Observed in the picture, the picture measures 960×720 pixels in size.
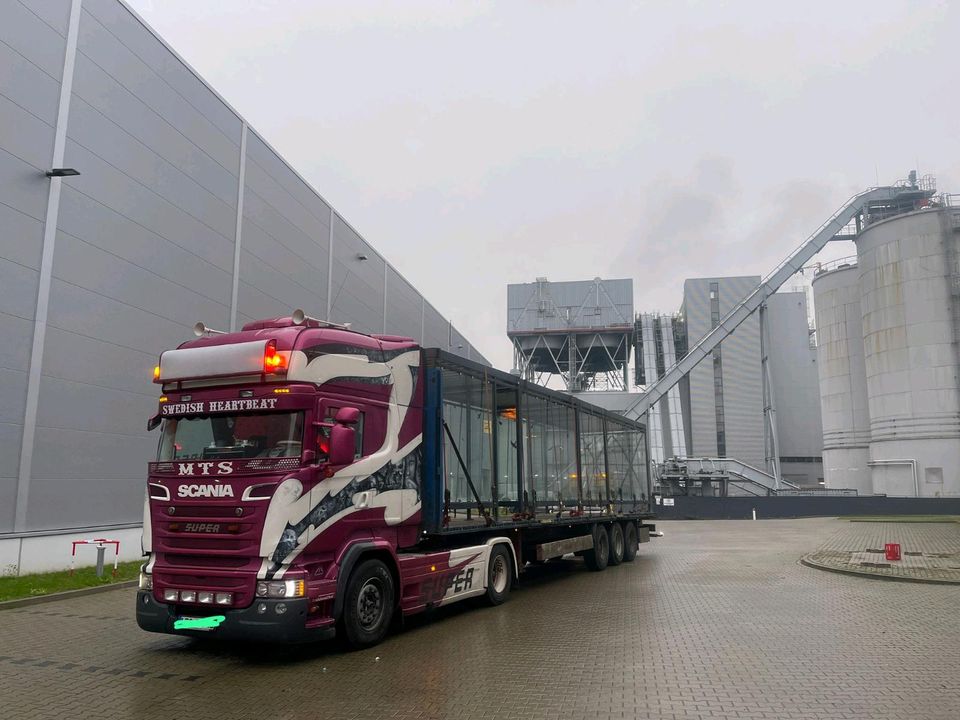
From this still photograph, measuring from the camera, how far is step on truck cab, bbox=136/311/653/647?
7.12 metres

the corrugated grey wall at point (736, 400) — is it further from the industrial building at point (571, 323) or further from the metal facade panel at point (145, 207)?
the metal facade panel at point (145, 207)

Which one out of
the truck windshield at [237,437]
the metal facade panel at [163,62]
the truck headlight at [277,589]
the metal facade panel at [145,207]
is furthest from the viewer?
the metal facade panel at [163,62]

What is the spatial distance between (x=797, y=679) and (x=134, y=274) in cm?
1571

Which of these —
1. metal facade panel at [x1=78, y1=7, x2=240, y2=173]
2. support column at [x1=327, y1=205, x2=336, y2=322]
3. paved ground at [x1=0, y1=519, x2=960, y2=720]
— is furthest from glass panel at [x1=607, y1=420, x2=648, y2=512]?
metal facade panel at [x1=78, y1=7, x2=240, y2=173]

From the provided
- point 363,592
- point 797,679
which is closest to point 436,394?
point 363,592

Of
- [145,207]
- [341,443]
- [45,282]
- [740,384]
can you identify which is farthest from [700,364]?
[341,443]

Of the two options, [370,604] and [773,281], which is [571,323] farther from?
[370,604]

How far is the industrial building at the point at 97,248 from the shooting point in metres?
13.5

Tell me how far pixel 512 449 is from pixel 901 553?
12683 mm

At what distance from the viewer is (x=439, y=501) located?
948 centimetres

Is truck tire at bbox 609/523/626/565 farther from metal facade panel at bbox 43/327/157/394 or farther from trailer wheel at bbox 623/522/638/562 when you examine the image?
metal facade panel at bbox 43/327/157/394

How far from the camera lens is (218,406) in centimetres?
779

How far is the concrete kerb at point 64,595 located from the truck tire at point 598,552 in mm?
9481

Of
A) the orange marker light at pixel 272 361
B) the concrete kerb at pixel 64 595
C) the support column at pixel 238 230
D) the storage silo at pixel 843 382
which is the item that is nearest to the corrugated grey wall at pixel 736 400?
the storage silo at pixel 843 382
